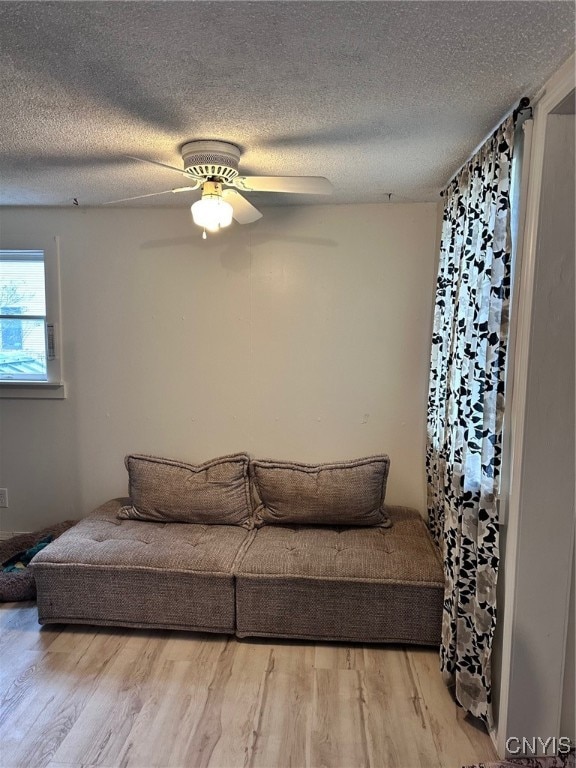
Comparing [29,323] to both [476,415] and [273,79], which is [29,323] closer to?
[273,79]

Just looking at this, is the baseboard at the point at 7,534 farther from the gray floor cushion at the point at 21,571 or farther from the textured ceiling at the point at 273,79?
the textured ceiling at the point at 273,79

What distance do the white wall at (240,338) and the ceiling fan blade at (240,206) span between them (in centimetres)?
56

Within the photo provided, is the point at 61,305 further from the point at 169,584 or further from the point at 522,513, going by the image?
the point at 522,513

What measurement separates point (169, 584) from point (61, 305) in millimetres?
1968

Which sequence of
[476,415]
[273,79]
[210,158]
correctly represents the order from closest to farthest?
[273,79] → [476,415] → [210,158]

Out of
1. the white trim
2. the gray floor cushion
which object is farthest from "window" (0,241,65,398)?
the white trim

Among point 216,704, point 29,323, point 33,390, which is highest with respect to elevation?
point 29,323

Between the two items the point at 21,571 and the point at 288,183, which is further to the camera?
the point at 21,571

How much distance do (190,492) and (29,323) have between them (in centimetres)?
164

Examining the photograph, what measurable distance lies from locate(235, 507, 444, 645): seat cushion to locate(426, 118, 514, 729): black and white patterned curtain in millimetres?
178

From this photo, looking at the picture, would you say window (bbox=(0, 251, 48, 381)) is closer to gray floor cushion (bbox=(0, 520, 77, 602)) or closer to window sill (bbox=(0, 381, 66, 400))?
window sill (bbox=(0, 381, 66, 400))

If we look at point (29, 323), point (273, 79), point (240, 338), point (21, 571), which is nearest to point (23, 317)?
point (29, 323)

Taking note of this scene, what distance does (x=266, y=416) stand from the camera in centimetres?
326

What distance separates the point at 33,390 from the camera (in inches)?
132
